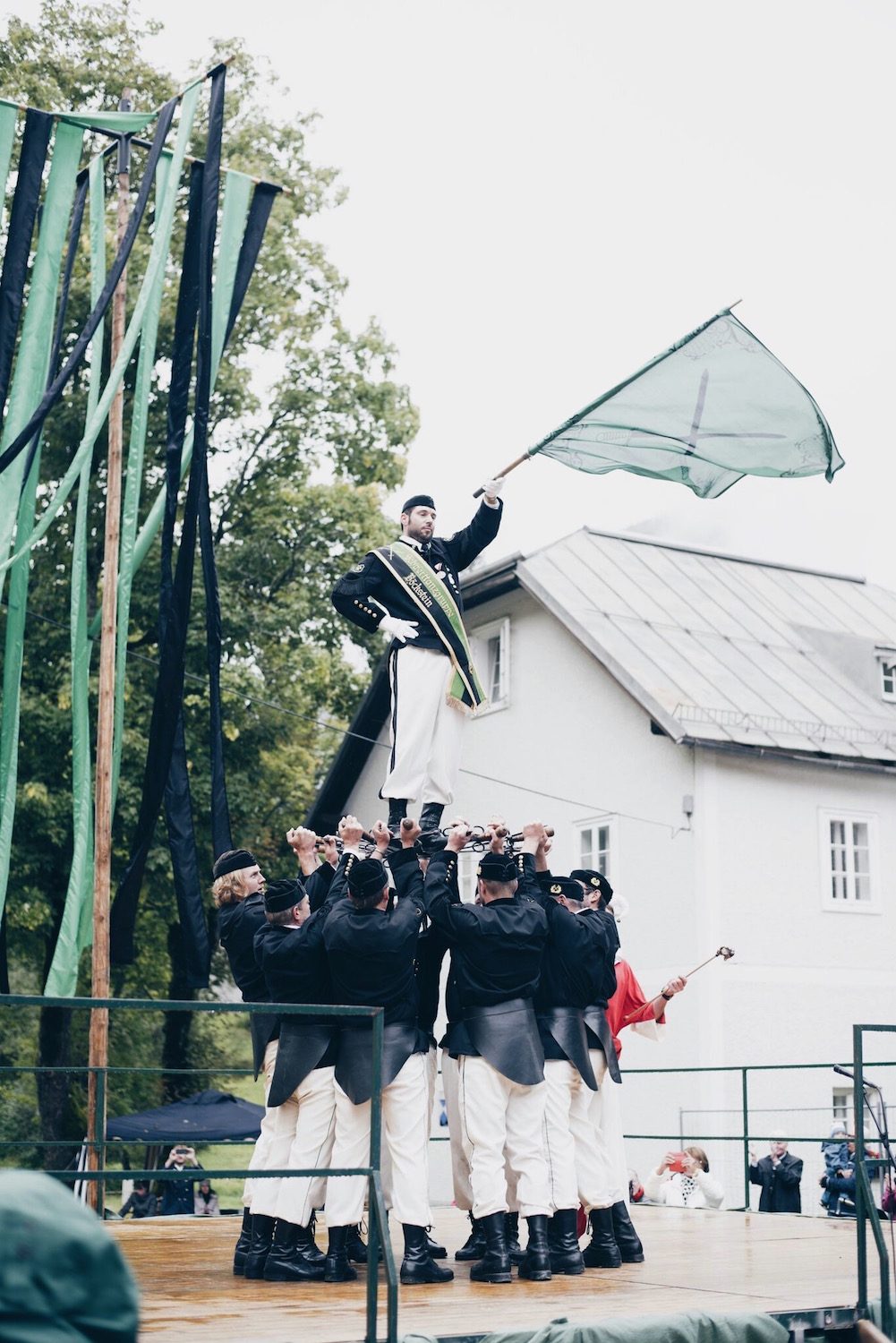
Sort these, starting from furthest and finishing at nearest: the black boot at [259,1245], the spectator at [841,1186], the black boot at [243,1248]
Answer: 1. the spectator at [841,1186]
2. the black boot at [243,1248]
3. the black boot at [259,1245]

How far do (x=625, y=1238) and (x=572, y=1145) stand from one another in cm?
68

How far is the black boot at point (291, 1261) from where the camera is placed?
7262mm

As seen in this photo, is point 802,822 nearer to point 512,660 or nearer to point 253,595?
point 512,660

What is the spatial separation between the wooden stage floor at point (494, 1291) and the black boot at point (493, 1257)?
0.21ft

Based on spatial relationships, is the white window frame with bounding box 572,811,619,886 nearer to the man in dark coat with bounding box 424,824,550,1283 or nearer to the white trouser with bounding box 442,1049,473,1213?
the white trouser with bounding box 442,1049,473,1213

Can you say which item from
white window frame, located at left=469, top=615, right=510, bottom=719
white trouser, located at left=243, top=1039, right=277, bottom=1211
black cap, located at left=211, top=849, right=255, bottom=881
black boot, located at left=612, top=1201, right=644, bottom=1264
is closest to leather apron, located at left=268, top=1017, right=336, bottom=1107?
white trouser, located at left=243, top=1039, right=277, bottom=1211

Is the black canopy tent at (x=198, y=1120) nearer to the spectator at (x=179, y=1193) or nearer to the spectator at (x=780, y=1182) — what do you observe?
the spectator at (x=179, y=1193)

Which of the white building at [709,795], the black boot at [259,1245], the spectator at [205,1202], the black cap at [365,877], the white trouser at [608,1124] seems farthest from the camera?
the white building at [709,795]

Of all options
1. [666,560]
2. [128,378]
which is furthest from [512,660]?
[128,378]

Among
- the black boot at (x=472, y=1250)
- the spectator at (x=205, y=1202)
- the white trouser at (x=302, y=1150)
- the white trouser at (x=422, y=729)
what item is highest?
the white trouser at (x=422, y=729)

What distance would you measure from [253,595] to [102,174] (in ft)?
41.9

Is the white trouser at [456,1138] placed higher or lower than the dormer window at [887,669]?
lower

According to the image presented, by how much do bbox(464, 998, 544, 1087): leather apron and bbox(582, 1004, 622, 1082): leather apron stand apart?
0.55m

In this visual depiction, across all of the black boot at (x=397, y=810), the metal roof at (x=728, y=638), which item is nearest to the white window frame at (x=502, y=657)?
the metal roof at (x=728, y=638)
